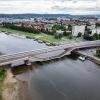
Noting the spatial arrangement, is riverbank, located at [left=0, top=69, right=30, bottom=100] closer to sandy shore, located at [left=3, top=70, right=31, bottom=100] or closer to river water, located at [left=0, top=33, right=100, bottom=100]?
sandy shore, located at [left=3, top=70, right=31, bottom=100]

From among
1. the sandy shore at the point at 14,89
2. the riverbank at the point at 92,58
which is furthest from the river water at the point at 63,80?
the riverbank at the point at 92,58

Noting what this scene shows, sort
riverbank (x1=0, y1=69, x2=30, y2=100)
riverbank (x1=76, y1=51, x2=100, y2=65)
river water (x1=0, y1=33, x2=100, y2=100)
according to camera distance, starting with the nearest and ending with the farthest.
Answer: riverbank (x1=0, y1=69, x2=30, y2=100), river water (x1=0, y1=33, x2=100, y2=100), riverbank (x1=76, y1=51, x2=100, y2=65)

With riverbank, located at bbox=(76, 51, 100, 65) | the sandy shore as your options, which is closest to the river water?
the sandy shore

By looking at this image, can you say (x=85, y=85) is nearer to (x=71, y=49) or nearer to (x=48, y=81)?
(x=48, y=81)

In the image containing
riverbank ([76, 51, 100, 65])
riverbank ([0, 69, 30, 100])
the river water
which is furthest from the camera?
riverbank ([76, 51, 100, 65])

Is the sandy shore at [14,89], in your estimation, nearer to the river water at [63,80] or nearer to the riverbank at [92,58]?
the river water at [63,80]

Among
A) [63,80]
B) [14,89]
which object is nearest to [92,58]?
[63,80]

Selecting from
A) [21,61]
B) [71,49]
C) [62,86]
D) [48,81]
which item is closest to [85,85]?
[62,86]
